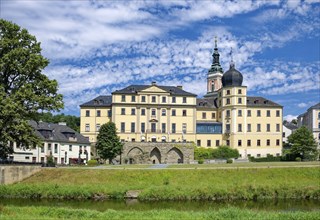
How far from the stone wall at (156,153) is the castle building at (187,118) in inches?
145

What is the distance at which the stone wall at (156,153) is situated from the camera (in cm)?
6475

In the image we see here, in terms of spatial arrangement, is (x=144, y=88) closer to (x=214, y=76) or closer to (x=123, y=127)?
(x=123, y=127)

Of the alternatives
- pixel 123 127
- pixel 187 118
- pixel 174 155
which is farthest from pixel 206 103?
pixel 123 127

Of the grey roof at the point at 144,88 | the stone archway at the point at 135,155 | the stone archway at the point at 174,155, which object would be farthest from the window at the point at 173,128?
the stone archway at the point at 135,155

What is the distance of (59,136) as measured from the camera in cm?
6209

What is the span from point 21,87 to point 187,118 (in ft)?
131

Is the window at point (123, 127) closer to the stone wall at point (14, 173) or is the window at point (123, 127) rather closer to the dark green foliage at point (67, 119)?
the dark green foliage at point (67, 119)

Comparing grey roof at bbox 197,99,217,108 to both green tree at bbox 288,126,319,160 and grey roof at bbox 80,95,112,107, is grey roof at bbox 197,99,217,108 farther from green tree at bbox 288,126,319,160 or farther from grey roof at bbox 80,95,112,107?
green tree at bbox 288,126,319,160

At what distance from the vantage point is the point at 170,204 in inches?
1126

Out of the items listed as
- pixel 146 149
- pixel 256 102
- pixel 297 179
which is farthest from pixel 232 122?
pixel 297 179

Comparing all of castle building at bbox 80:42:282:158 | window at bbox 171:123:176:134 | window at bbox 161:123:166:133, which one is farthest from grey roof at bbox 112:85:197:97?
window at bbox 161:123:166:133

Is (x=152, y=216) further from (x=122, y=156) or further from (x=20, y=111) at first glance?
(x=122, y=156)

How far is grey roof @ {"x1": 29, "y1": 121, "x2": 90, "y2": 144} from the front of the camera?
59.6 m

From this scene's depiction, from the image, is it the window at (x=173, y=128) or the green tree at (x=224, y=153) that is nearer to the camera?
the green tree at (x=224, y=153)
